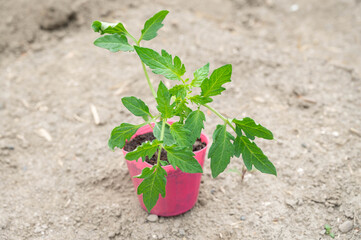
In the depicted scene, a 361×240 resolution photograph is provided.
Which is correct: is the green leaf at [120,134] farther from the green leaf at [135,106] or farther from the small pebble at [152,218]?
the small pebble at [152,218]

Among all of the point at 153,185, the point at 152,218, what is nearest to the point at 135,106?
the point at 153,185

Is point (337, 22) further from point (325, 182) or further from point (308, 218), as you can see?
point (308, 218)

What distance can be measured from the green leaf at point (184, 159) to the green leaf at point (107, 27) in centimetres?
57

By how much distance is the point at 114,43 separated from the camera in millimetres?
1606

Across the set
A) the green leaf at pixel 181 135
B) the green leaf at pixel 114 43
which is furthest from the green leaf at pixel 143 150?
the green leaf at pixel 114 43

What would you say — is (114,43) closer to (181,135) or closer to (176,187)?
(181,135)

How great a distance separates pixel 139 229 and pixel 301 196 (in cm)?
94

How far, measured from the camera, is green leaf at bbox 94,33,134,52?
158cm

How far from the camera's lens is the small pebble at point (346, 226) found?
1865 millimetres

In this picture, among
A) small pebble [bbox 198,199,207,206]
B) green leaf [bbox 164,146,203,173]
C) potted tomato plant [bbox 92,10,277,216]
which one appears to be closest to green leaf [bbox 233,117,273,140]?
potted tomato plant [bbox 92,10,277,216]

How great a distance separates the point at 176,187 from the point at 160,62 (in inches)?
25.6

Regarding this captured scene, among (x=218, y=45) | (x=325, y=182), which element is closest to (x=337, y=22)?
(x=218, y=45)

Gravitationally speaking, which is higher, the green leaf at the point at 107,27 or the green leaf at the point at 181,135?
the green leaf at the point at 107,27

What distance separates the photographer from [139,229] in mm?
1922
